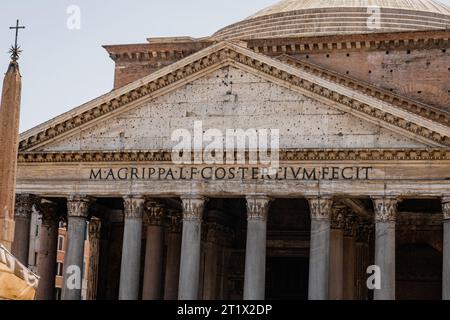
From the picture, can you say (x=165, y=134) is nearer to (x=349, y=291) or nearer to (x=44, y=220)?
(x=44, y=220)

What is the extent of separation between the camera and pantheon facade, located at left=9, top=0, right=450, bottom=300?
1980 cm

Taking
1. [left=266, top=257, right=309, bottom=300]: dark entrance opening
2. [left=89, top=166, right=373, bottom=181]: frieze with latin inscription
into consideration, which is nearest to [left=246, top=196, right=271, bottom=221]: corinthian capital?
[left=89, top=166, right=373, bottom=181]: frieze with latin inscription

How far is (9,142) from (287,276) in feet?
59.0

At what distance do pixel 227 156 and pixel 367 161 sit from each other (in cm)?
325

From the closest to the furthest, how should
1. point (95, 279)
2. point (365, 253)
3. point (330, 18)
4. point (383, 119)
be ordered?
1. point (383, 119)
2. point (365, 253)
3. point (95, 279)
4. point (330, 18)

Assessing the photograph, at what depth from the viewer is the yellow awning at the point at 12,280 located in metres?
5.95

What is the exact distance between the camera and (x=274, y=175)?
20.4 metres

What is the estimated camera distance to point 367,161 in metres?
19.9

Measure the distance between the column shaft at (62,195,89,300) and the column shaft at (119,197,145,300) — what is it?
1.14 metres

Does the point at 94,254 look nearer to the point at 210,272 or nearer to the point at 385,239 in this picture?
the point at 210,272

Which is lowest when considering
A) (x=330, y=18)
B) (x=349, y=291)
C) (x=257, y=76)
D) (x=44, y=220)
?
(x=349, y=291)

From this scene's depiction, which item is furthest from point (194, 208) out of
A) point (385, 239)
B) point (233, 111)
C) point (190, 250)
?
point (385, 239)

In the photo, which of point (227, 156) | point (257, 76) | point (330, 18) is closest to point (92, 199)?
point (227, 156)

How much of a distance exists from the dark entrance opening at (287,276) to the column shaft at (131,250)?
20.6 feet
